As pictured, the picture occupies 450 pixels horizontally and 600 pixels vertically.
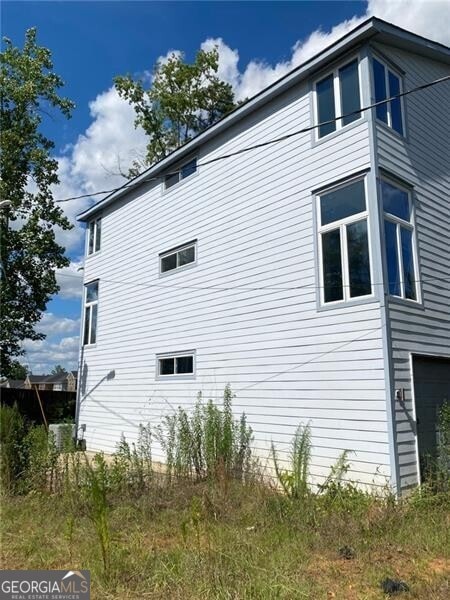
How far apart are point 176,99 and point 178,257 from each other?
13.7m

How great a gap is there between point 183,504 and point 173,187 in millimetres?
7522

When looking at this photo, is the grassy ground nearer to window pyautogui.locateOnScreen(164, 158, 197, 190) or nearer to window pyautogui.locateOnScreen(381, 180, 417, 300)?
window pyautogui.locateOnScreen(381, 180, 417, 300)

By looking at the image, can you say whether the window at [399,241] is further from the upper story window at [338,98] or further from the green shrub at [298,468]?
the green shrub at [298,468]

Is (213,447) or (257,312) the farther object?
(257,312)

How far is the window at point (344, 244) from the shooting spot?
266 inches

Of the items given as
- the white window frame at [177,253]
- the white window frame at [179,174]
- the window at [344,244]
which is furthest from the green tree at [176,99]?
the window at [344,244]

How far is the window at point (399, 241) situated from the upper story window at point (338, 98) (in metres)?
1.31

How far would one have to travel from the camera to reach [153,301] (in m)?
11.1

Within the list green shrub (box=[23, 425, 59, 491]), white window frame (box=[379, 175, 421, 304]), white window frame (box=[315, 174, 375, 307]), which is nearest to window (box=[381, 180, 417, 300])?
white window frame (box=[379, 175, 421, 304])

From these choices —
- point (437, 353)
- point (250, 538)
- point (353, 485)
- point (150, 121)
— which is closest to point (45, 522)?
point (250, 538)

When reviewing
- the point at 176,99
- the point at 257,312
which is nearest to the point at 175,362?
the point at 257,312

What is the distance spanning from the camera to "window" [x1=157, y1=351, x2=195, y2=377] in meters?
9.71

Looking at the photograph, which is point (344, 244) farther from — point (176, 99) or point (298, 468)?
point (176, 99)

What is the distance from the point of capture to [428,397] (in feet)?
22.8
